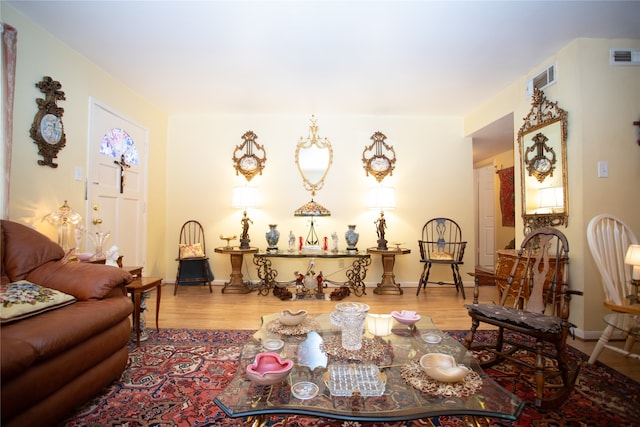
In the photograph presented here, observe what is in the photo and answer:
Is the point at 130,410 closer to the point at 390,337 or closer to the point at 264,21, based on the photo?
the point at 390,337

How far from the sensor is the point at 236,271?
4.25 meters

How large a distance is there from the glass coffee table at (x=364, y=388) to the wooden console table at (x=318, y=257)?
7.79ft

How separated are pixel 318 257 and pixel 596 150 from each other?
309 cm

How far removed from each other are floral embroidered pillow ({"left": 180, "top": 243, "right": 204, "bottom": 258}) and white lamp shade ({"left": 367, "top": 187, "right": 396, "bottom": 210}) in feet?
8.58

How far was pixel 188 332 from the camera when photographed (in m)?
2.64

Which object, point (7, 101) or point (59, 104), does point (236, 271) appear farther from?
point (7, 101)

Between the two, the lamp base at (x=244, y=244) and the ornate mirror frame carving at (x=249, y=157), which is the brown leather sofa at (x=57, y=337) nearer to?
the lamp base at (x=244, y=244)

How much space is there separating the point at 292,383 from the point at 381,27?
9.07 feet

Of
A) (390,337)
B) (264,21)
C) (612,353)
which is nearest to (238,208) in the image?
(264,21)

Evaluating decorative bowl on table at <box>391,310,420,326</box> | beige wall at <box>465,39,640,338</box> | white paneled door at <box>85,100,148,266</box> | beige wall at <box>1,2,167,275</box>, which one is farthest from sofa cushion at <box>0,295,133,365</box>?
beige wall at <box>465,39,640,338</box>

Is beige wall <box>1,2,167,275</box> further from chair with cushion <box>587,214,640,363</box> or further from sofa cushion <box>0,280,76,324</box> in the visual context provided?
chair with cushion <box>587,214,640,363</box>

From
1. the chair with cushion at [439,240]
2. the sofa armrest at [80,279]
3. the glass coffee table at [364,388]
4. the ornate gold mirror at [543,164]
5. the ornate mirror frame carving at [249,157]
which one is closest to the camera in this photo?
the glass coffee table at [364,388]

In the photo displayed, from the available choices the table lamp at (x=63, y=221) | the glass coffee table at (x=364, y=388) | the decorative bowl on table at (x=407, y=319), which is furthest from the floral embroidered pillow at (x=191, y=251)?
the decorative bowl on table at (x=407, y=319)

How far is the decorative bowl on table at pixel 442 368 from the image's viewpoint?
45.4 inches
